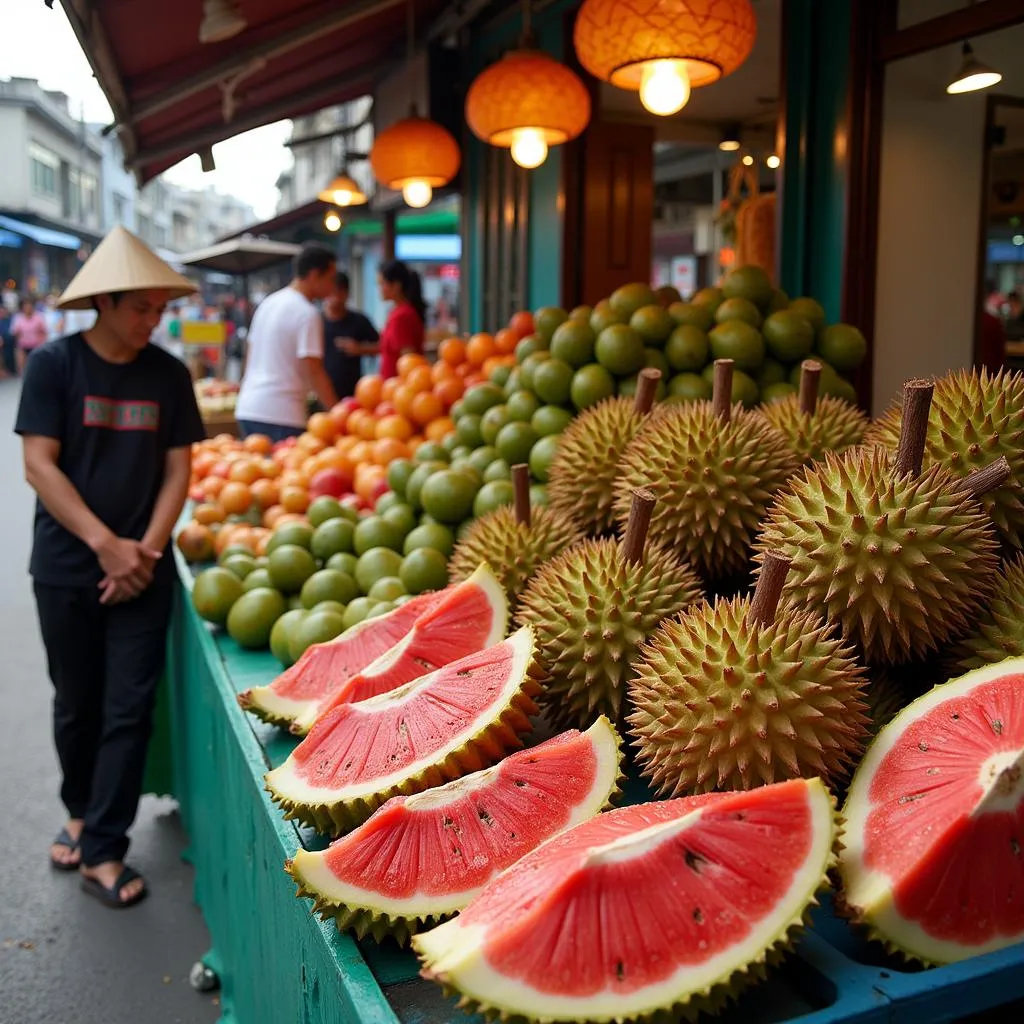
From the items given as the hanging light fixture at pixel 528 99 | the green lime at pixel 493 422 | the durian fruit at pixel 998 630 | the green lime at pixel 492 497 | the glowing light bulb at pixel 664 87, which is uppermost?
Answer: the hanging light fixture at pixel 528 99

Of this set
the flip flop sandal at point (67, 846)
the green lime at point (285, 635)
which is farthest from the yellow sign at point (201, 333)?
the green lime at point (285, 635)

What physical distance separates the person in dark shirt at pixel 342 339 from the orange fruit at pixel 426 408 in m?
4.05

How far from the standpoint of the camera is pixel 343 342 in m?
8.38

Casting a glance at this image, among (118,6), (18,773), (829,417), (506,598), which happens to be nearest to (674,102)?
(829,417)

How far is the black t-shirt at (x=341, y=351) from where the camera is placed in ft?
27.6

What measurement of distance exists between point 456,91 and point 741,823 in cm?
787

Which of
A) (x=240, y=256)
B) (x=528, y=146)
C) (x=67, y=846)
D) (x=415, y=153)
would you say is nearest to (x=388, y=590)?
(x=67, y=846)

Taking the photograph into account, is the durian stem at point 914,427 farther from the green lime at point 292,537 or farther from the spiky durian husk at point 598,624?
the green lime at point 292,537

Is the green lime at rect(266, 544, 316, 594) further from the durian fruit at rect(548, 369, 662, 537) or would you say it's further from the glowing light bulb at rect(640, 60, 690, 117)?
the glowing light bulb at rect(640, 60, 690, 117)

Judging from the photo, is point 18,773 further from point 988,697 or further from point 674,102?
point 988,697

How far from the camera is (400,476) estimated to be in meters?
3.33

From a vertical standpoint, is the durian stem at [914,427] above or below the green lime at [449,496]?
above

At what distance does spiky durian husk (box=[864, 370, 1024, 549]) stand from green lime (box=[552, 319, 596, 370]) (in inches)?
67.5

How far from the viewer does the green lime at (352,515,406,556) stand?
3.03m
